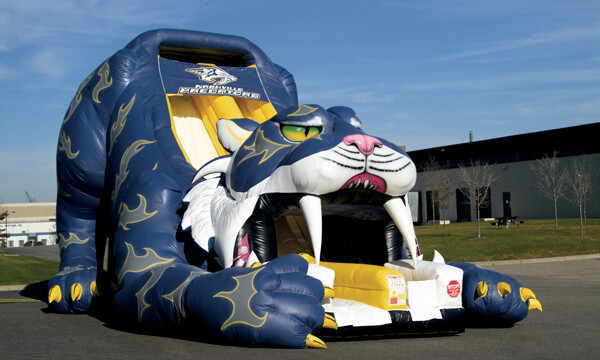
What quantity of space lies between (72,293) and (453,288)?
14.7ft

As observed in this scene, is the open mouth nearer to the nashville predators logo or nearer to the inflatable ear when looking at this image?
the inflatable ear

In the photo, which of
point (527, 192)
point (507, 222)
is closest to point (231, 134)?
point (507, 222)

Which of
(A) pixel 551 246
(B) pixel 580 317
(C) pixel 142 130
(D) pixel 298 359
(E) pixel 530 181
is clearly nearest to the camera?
(D) pixel 298 359

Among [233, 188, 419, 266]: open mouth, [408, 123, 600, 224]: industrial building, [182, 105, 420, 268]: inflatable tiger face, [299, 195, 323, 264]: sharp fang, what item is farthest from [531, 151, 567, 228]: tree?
[299, 195, 323, 264]: sharp fang

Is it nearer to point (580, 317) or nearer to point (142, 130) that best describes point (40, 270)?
point (142, 130)

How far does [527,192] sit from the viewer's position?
118 ft

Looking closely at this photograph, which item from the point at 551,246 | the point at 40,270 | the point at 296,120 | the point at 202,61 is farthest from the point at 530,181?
the point at 296,120

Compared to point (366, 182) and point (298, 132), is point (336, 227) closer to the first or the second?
point (298, 132)

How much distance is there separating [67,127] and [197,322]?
187 inches

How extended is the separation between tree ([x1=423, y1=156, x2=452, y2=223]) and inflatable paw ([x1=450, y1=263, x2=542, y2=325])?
28337 millimetres

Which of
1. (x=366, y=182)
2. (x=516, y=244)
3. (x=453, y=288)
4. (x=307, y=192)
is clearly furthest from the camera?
(x=516, y=244)

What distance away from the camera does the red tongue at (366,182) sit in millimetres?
6062

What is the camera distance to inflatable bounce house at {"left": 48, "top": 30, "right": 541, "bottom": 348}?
556 centimetres

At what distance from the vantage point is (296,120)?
6.91 meters
